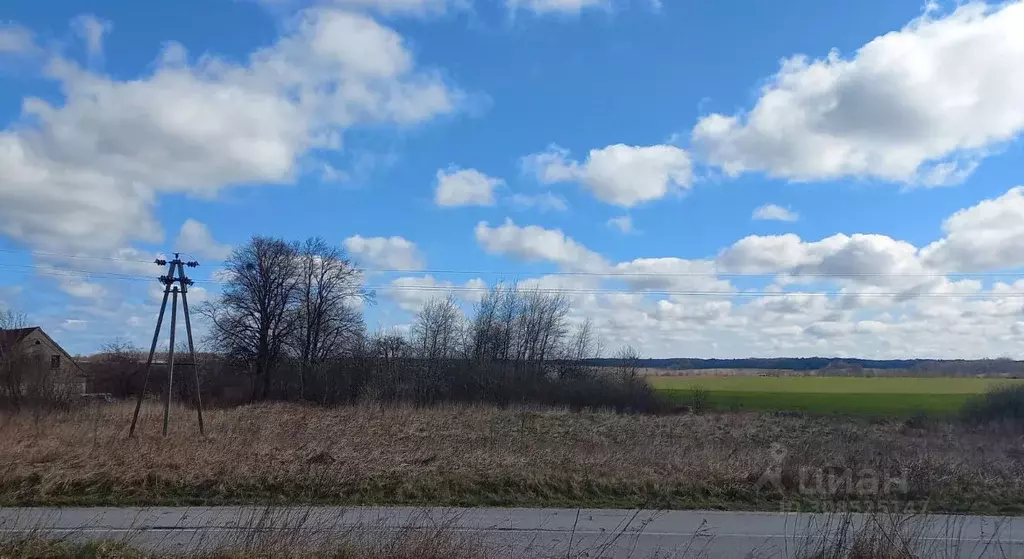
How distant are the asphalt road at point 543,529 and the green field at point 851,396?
119ft

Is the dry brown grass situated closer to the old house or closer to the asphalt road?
the asphalt road

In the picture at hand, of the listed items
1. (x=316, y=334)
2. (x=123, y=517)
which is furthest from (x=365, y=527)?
(x=316, y=334)

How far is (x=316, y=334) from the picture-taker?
61.5m

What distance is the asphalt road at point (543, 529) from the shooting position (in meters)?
8.77

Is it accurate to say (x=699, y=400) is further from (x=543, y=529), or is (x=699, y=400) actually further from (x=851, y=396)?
(x=543, y=529)

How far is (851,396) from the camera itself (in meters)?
61.3

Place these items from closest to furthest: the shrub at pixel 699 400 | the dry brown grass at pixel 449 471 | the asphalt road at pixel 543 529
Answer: the asphalt road at pixel 543 529 → the dry brown grass at pixel 449 471 → the shrub at pixel 699 400

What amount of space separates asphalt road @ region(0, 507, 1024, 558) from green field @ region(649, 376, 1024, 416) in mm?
36411

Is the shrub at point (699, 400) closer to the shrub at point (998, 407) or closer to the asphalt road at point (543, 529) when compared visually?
the shrub at point (998, 407)

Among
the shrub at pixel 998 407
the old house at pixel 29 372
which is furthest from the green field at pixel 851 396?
the old house at pixel 29 372

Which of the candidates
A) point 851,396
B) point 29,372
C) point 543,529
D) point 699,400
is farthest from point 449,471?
point 851,396

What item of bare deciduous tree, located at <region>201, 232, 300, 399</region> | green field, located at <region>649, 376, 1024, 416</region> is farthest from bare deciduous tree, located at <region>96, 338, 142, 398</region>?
green field, located at <region>649, 376, 1024, 416</region>

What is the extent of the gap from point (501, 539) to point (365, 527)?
190 centimetres

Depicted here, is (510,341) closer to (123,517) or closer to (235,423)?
(235,423)
